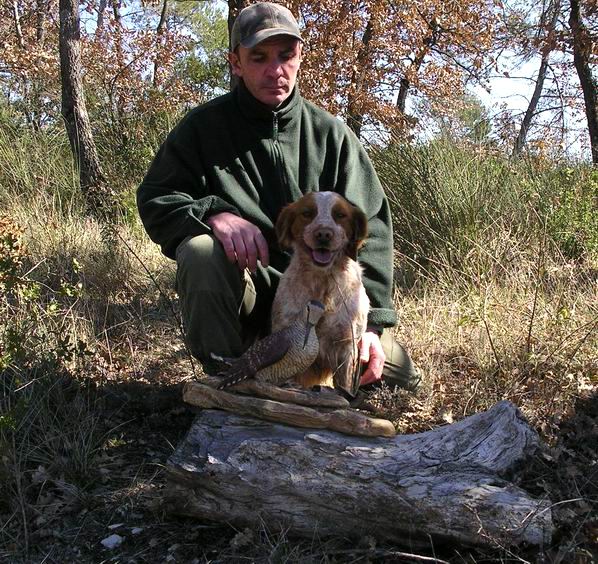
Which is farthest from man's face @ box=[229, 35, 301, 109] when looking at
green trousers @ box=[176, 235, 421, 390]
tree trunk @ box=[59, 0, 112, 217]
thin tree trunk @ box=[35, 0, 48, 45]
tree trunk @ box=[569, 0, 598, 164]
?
thin tree trunk @ box=[35, 0, 48, 45]

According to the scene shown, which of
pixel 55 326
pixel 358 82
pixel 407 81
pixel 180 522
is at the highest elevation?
pixel 407 81

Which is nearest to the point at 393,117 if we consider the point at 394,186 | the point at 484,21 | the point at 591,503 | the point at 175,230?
the point at 484,21

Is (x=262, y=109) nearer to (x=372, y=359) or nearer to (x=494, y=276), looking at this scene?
(x=372, y=359)

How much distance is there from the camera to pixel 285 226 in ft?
9.38

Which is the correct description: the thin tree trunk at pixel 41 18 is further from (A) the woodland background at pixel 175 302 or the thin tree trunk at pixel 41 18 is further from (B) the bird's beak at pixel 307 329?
(B) the bird's beak at pixel 307 329

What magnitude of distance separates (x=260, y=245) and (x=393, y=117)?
28.6ft

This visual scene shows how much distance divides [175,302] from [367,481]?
3178 mm

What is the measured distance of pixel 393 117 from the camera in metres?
11.0

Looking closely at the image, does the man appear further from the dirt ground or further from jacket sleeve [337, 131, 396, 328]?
the dirt ground

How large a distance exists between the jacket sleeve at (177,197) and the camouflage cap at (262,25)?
53 centimetres

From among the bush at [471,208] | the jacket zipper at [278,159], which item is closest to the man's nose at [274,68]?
the jacket zipper at [278,159]

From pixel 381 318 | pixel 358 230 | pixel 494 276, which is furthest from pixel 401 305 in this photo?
pixel 358 230

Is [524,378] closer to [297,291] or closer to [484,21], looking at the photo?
[297,291]

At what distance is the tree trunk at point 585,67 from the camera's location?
8.24 m
